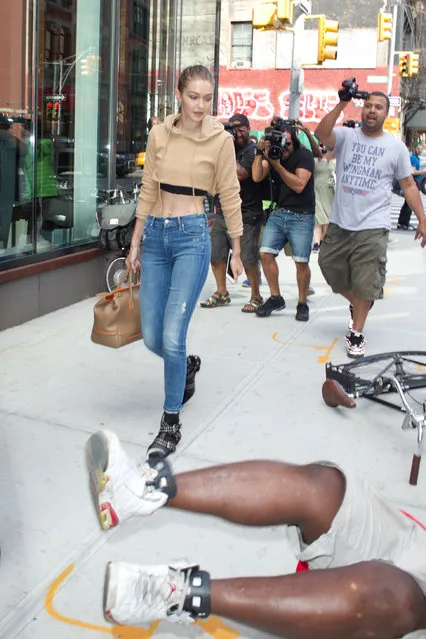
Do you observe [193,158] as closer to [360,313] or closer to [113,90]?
[360,313]

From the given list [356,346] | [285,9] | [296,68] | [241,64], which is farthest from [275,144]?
[241,64]

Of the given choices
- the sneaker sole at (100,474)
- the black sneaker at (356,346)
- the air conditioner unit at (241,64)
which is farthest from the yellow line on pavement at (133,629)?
the air conditioner unit at (241,64)

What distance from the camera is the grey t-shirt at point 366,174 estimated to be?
19.2ft

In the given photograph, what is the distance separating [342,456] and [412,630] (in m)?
2.12

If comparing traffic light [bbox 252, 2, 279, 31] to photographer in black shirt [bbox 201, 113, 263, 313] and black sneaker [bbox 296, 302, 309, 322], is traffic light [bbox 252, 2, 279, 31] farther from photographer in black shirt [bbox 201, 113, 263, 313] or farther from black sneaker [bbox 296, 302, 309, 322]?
black sneaker [bbox 296, 302, 309, 322]

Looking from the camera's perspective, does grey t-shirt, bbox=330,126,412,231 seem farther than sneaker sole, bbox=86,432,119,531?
Yes

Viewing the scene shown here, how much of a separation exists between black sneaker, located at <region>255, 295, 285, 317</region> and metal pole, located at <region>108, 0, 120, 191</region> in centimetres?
240

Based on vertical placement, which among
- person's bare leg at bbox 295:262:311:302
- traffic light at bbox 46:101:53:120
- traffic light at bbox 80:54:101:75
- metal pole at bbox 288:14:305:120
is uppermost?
metal pole at bbox 288:14:305:120

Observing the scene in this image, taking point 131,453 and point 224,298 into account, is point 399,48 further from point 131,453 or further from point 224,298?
point 131,453

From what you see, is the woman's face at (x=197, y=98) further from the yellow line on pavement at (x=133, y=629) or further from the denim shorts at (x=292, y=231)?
the denim shorts at (x=292, y=231)

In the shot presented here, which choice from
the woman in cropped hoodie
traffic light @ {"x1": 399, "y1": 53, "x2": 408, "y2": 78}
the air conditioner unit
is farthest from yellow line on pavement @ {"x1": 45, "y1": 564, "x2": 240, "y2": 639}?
the air conditioner unit

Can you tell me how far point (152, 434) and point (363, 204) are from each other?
2752 mm

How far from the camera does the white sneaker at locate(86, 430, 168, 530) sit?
2.28 m

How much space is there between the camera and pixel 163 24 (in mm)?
9688
